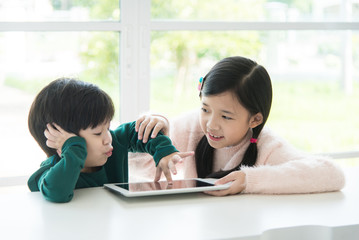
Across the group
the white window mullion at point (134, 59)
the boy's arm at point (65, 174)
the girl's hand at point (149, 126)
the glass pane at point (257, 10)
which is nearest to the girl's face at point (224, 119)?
the girl's hand at point (149, 126)

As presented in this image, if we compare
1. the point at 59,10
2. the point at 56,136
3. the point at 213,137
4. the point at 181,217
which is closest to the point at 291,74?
the point at 59,10

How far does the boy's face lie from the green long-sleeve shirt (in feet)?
0.12

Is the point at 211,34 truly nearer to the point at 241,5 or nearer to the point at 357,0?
the point at 241,5

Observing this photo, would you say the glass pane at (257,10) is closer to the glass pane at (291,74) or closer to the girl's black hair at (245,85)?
the glass pane at (291,74)

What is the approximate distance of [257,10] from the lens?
2689mm

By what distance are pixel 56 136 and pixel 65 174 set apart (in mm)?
123

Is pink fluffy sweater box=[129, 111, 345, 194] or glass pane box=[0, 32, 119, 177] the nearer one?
pink fluffy sweater box=[129, 111, 345, 194]

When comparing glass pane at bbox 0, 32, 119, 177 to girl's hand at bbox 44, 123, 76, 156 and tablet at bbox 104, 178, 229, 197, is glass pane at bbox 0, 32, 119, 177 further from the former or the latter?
tablet at bbox 104, 178, 229, 197

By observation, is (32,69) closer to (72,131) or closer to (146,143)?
(146,143)

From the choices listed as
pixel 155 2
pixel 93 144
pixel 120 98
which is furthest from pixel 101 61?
pixel 93 144

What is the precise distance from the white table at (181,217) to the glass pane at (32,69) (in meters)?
1.27

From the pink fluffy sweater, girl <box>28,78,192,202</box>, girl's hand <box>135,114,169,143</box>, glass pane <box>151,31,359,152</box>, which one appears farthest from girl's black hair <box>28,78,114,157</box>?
glass pane <box>151,31,359,152</box>

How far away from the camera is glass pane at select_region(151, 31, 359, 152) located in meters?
2.59

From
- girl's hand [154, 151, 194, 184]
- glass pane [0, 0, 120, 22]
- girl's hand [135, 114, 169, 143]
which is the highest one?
glass pane [0, 0, 120, 22]
